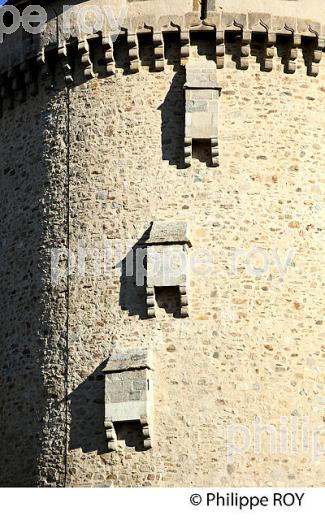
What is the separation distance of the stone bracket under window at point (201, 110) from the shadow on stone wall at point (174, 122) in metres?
0.16

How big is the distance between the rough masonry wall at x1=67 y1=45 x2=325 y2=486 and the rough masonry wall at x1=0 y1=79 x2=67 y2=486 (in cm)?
29

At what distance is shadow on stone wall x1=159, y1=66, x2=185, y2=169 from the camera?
31062 mm

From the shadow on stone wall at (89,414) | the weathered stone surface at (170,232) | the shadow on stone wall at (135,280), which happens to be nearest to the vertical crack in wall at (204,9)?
the weathered stone surface at (170,232)

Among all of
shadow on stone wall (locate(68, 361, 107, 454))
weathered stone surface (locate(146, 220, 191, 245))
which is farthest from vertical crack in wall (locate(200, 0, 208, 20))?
shadow on stone wall (locate(68, 361, 107, 454))

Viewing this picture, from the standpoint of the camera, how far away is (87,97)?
31.8 metres

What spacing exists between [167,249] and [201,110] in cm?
221

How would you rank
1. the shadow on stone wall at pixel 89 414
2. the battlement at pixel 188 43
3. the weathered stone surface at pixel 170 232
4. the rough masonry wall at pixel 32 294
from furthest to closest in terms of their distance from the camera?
1. the battlement at pixel 188 43
2. the rough masonry wall at pixel 32 294
3. the weathered stone surface at pixel 170 232
4. the shadow on stone wall at pixel 89 414

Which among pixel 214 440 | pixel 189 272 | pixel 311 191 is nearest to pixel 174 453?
pixel 214 440

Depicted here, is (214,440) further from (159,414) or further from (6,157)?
(6,157)

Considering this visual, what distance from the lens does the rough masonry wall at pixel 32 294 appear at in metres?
30.6

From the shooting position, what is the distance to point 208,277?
30469 millimetres

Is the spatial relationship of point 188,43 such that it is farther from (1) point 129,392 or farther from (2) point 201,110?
(1) point 129,392

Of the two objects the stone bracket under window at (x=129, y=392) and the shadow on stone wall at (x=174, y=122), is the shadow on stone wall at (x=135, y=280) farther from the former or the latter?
the shadow on stone wall at (x=174, y=122)

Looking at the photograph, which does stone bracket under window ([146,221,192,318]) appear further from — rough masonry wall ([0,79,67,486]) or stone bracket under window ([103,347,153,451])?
rough masonry wall ([0,79,67,486])
